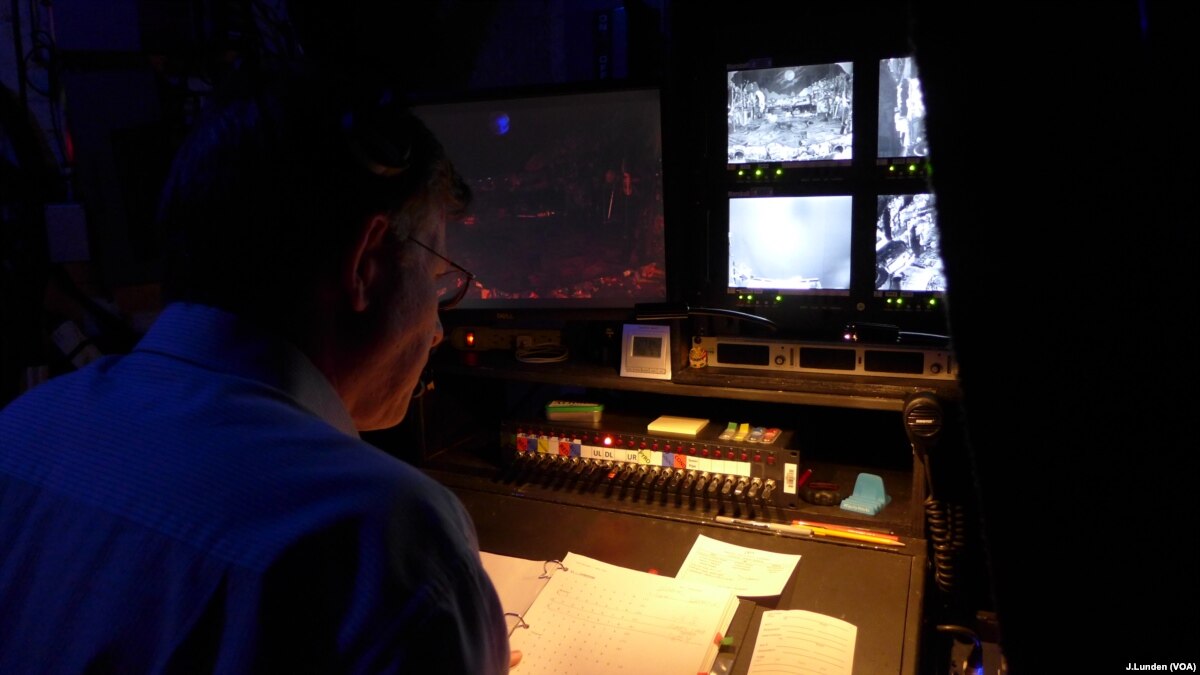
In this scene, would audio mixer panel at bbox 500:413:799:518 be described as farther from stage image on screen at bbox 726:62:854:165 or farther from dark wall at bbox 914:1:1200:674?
dark wall at bbox 914:1:1200:674

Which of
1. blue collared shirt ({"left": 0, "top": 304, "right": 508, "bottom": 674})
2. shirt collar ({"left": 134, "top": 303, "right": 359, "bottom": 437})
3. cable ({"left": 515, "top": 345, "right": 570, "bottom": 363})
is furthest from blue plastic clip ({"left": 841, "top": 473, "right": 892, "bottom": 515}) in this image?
shirt collar ({"left": 134, "top": 303, "right": 359, "bottom": 437})

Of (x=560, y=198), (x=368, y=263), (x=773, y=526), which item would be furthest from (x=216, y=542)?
(x=560, y=198)

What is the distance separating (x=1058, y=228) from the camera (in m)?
0.24

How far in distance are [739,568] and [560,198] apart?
781 millimetres

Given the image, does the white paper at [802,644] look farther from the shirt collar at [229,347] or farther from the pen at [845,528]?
the shirt collar at [229,347]

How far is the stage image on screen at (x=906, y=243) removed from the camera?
1361 mm

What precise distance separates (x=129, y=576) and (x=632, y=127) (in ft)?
3.77

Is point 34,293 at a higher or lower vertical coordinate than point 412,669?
higher

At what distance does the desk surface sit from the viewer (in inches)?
42.7

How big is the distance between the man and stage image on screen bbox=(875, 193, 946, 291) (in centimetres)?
85

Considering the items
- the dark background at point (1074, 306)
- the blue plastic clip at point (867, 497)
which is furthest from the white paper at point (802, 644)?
the dark background at point (1074, 306)

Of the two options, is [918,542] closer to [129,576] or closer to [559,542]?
[559,542]

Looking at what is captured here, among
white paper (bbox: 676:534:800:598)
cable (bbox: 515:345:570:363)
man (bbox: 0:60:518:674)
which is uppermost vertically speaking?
man (bbox: 0:60:518:674)

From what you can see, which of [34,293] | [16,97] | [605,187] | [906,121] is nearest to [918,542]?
[906,121]
